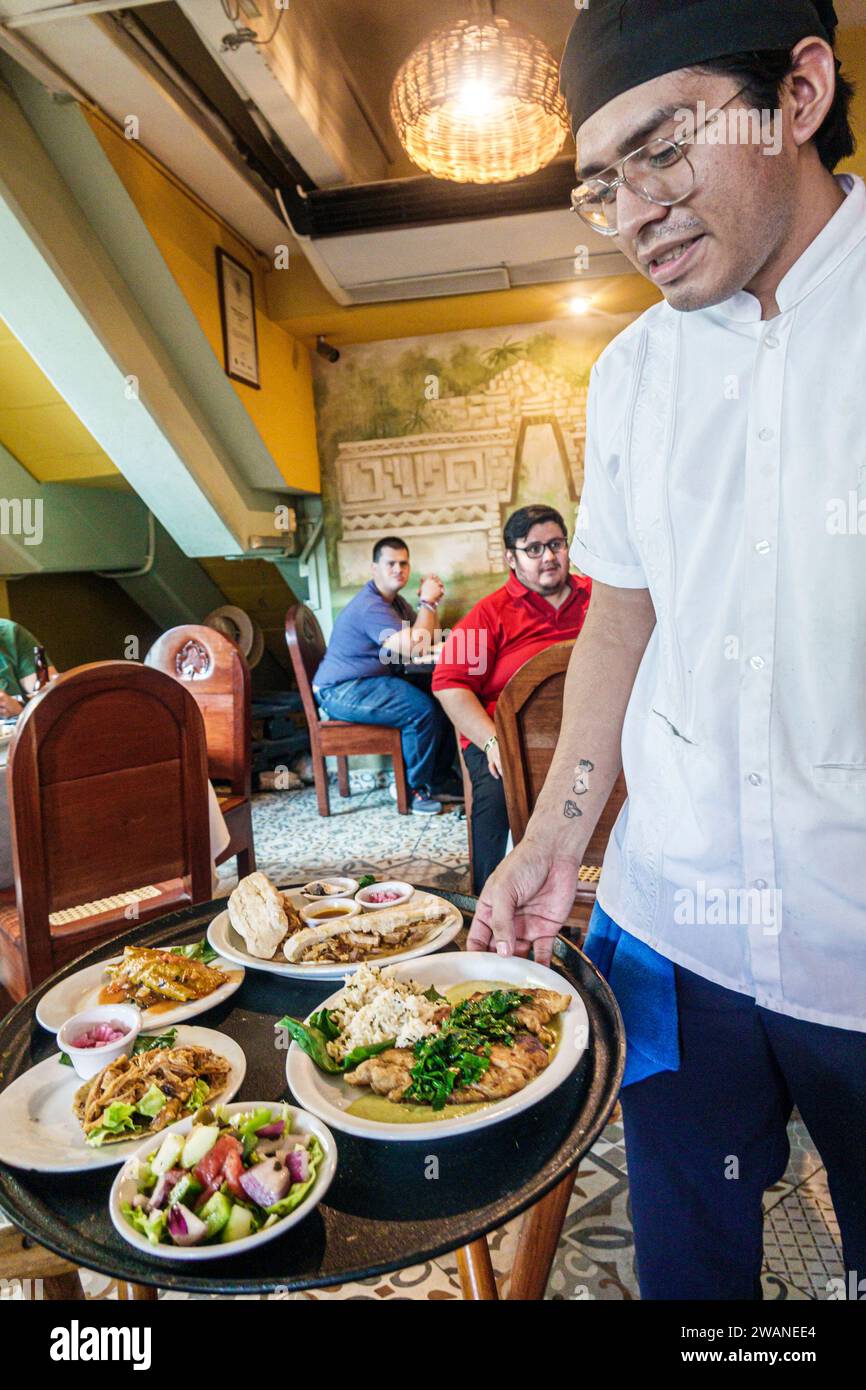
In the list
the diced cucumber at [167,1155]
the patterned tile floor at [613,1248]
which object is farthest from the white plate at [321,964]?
the patterned tile floor at [613,1248]

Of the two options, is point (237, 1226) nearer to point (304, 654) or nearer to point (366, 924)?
point (366, 924)

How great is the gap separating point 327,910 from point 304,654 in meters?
3.95

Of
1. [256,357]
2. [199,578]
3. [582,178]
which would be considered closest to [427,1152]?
[582,178]

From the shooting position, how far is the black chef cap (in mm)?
783

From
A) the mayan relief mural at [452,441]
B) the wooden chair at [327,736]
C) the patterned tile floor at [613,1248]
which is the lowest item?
the patterned tile floor at [613,1248]

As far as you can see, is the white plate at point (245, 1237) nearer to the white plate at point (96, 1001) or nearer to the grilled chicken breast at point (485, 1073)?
the grilled chicken breast at point (485, 1073)

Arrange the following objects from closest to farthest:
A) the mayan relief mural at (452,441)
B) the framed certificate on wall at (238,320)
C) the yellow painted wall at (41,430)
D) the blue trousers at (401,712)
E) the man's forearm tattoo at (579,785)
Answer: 1. the man's forearm tattoo at (579,785)
2. the framed certificate on wall at (238,320)
3. the yellow painted wall at (41,430)
4. the blue trousers at (401,712)
5. the mayan relief mural at (452,441)

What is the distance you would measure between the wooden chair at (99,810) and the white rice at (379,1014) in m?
1.09

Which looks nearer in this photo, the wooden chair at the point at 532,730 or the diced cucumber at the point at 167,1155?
the diced cucumber at the point at 167,1155

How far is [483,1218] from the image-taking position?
2.35 ft

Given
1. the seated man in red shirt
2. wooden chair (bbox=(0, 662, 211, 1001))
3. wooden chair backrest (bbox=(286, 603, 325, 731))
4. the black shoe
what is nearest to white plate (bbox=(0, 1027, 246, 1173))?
wooden chair (bbox=(0, 662, 211, 1001))

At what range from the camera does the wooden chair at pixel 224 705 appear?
3.20 m

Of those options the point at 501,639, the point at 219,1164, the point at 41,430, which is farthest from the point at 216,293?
the point at 219,1164
